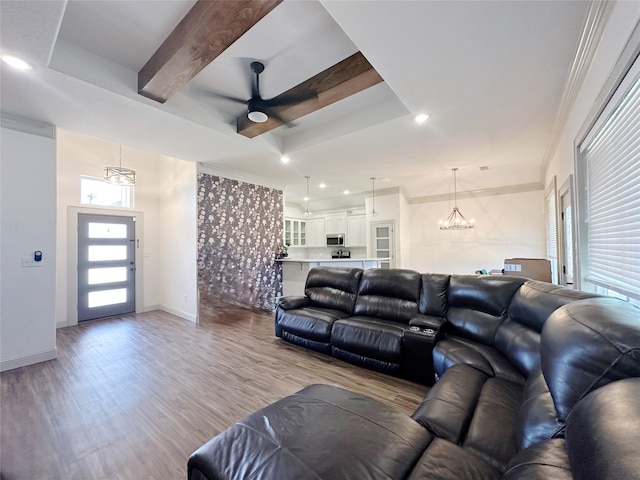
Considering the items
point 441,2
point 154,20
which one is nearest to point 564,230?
point 441,2

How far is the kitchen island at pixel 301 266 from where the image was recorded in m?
5.42

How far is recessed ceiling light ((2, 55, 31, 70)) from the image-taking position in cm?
198

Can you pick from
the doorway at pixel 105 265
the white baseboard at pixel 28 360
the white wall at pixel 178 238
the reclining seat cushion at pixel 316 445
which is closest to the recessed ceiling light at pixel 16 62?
the white wall at pixel 178 238

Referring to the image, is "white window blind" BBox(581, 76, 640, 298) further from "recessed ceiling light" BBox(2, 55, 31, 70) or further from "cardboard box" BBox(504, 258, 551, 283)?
"recessed ceiling light" BBox(2, 55, 31, 70)

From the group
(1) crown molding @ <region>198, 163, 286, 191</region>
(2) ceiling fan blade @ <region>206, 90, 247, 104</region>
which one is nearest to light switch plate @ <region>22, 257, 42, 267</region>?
(1) crown molding @ <region>198, 163, 286, 191</region>

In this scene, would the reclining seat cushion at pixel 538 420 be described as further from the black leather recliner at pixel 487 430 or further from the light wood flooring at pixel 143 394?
the light wood flooring at pixel 143 394

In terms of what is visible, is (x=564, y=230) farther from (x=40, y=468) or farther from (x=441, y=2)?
Answer: (x=40, y=468)

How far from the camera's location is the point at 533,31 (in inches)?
72.4

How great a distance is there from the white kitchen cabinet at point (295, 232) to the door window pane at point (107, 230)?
4.26 metres

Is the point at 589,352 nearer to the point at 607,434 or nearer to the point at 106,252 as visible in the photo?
the point at 607,434

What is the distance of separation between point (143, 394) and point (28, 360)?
5.78 feet

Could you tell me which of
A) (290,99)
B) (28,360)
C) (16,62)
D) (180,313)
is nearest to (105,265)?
(180,313)

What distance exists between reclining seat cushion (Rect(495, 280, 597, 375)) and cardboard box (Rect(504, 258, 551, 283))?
1.66 m

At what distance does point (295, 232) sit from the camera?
349 inches
